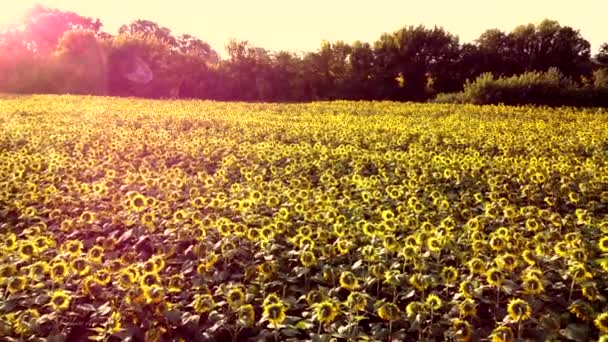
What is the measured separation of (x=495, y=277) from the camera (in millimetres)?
3832

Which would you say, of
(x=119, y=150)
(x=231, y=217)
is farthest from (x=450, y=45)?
(x=231, y=217)

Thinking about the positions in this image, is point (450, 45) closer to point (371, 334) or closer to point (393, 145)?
point (393, 145)

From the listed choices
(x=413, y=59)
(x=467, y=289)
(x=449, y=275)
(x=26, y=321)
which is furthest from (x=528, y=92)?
(x=26, y=321)

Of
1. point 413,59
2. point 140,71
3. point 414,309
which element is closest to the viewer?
point 414,309

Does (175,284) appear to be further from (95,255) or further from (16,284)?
(16,284)

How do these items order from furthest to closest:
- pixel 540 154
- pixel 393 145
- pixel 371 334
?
1. pixel 393 145
2. pixel 540 154
3. pixel 371 334

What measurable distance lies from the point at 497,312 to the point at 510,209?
1814 mm

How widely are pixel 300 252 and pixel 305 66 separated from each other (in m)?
36.7

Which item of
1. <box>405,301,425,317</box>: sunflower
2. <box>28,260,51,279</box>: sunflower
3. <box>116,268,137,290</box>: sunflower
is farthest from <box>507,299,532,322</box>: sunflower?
<box>28,260,51,279</box>: sunflower

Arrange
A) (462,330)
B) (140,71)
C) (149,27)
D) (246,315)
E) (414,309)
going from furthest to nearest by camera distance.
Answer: (149,27), (140,71), (414,309), (246,315), (462,330)

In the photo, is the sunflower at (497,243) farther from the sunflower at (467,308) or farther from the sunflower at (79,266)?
the sunflower at (79,266)

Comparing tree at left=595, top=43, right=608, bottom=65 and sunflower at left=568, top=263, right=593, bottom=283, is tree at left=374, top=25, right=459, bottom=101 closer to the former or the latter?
tree at left=595, top=43, right=608, bottom=65

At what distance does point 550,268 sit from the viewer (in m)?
4.26

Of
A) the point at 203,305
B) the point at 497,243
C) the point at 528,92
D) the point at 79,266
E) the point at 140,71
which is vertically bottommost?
the point at 203,305
